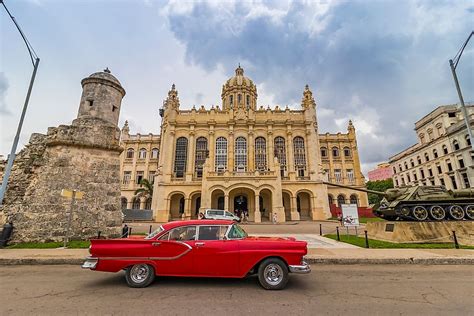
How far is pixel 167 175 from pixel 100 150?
20766mm

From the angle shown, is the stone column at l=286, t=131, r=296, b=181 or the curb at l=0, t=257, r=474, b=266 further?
the stone column at l=286, t=131, r=296, b=181

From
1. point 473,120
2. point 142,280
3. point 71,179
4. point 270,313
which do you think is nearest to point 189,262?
point 142,280

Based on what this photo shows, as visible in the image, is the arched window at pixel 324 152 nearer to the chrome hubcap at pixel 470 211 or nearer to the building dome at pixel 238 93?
the building dome at pixel 238 93

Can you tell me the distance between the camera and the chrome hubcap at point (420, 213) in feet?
34.4

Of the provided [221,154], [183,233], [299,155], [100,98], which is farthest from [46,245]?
[299,155]

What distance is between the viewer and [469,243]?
31.7ft

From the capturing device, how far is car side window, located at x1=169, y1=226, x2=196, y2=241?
4.75 metres

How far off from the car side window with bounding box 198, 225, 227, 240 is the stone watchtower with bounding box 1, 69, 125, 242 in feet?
26.6

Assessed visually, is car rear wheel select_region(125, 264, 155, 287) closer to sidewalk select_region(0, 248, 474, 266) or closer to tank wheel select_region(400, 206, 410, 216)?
sidewalk select_region(0, 248, 474, 266)

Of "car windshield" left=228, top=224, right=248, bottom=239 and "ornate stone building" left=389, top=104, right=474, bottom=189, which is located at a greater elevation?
"ornate stone building" left=389, top=104, right=474, bottom=189

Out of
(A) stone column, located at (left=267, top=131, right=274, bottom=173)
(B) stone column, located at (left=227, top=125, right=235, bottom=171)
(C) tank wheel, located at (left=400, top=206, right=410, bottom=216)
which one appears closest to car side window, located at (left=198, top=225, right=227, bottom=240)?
(C) tank wheel, located at (left=400, top=206, right=410, bottom=216)

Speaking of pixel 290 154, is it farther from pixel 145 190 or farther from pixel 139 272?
pixel 139 272

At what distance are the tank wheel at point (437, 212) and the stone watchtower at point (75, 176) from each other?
51.8 ft

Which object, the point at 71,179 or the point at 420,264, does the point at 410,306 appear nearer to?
the point at 420,264
